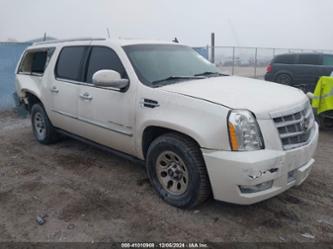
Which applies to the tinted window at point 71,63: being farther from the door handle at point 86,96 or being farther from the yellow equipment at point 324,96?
the yellow equipment at point 324,96

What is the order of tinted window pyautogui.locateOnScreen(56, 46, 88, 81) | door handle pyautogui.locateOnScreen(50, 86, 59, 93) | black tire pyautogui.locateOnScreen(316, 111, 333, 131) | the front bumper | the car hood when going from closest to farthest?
the front bumper
the car hood
tinted window pyautogui.locateOnScreen(56, 46, 88, 81)
door handle pyautogui.locateOnScreen(50, 86, 59, 93)
black tire pyautogui.locateOnScreen(316, 111, 333, 131)

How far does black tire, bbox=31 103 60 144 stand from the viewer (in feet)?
18.9

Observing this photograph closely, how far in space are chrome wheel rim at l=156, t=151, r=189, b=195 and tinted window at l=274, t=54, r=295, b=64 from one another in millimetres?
11482

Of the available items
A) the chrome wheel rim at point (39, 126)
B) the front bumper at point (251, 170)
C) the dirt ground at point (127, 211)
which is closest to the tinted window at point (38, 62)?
the chrome wheel rim at point (39, 126)

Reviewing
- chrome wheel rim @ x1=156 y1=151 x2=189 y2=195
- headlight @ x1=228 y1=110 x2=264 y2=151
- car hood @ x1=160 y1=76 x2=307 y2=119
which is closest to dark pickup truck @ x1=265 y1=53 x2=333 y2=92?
car hood @ x1=160 y1=76 x2=307 y2=119

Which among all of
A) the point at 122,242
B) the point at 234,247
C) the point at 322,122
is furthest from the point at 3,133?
the point at 322,122

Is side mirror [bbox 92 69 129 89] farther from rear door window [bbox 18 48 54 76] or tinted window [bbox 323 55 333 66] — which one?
tinted window [bbox 323 55 333 66]

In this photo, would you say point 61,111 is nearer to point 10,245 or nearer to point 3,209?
point 3,209

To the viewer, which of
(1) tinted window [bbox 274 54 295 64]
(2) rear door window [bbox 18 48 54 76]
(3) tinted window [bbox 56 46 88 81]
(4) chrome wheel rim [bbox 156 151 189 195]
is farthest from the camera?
(1) tinted window [bbox 274 54 295 64]

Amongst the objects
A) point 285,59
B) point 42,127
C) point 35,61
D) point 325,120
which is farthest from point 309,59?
point 42,127

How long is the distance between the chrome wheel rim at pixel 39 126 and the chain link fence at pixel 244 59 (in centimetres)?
1608

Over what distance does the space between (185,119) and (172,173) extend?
0.69 metres

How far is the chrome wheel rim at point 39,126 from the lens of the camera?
234 inches

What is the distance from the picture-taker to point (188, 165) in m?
3.32
